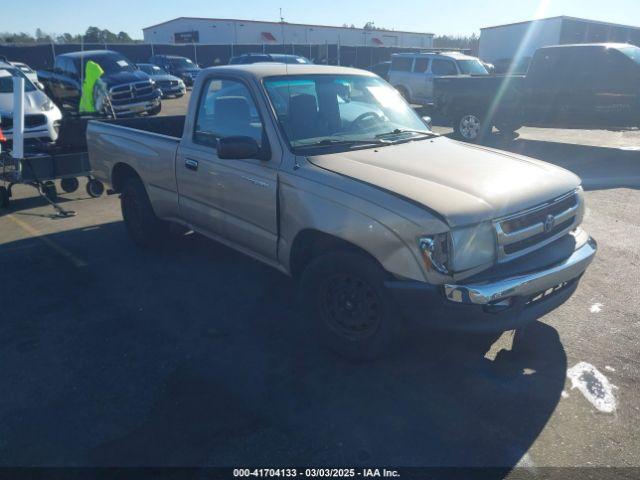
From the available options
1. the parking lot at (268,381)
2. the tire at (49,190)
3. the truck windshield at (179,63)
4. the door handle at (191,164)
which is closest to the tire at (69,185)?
the tire at (49,190)

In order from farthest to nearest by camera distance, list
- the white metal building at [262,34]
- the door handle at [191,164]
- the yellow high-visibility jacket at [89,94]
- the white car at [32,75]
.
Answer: the white metal building at [262,34]
the white car at [32,75]
the yellow high-visibility jacket at [89,94]
the door handle at [191,164]

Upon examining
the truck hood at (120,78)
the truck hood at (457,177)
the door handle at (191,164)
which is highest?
the truck hood at (120,78)

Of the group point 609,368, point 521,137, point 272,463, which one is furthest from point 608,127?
point 272,463

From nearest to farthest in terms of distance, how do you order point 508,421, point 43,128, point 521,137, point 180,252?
point 508,421 < point 180,252 < point 43,128 < point 521,137

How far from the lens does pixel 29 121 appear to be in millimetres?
9945

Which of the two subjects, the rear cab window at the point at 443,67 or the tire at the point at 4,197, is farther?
the rear cab window at the point at 443,67

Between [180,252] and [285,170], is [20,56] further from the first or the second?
[285,170]

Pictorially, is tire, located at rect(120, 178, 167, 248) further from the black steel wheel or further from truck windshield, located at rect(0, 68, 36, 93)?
truck windshield, located at rect(0, 68, 36, 93)

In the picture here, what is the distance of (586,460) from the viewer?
107 inches

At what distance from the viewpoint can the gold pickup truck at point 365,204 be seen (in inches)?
120

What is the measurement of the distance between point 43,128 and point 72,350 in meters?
7.68

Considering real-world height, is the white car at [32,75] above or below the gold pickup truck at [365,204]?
above

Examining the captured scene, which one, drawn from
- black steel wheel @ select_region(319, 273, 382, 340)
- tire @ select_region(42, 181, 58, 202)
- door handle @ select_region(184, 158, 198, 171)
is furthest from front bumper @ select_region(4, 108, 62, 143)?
black steel wheel @ select_region(319, 273, 382, 340)

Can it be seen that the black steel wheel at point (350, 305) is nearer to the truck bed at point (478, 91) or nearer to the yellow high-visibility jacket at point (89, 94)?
the yellow high-visibility jacket at point (89, 94)
